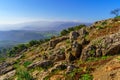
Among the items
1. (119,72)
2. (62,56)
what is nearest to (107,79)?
(119,72)

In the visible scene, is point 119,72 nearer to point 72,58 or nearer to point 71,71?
point 71,71

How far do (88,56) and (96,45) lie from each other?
2188 mm

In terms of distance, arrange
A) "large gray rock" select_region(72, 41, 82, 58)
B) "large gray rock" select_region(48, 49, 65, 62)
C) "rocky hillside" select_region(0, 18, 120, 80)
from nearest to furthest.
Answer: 1. "rocky hillside" select_region(0, 18, 120, 80)
2. "large gray rock" select_region(72, 41, 82, 58)
3. "large gray rock" select_region(48, 49, 65, 62)

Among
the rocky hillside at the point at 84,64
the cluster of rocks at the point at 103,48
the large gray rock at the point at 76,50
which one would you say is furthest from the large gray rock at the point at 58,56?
the cluster of rocks at the point at 103,48

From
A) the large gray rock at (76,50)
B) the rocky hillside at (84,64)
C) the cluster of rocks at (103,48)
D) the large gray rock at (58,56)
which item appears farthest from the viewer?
the large gray rock at (58,56)

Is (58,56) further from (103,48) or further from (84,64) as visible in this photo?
(103,48)

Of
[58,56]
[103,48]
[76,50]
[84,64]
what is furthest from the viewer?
[58,56]

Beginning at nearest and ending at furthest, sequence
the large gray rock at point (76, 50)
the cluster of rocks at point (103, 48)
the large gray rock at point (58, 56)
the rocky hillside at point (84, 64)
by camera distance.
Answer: the rocky hillside at point (84, 64) < the cluster of rocks at point (103, 48) < the large gray rock at point (76, 50) < the large gray rock at point (58, 56)

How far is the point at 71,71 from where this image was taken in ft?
107

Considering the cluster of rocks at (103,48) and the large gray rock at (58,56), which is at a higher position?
the cluster of rocks at (103,48)

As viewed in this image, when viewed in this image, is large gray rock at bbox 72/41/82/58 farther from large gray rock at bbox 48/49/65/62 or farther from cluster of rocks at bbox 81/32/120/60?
large gray rock at bbox 48/49/65/62

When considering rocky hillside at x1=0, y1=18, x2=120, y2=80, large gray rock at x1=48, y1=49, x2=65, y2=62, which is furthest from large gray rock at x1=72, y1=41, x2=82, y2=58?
large gray rock at x1=48, y1=49, x2=65, y2=62

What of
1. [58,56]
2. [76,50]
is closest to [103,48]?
[76,50]

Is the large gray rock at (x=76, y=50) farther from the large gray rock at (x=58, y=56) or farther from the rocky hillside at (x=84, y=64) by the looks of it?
the large gray rock at (x=58, y=56)
